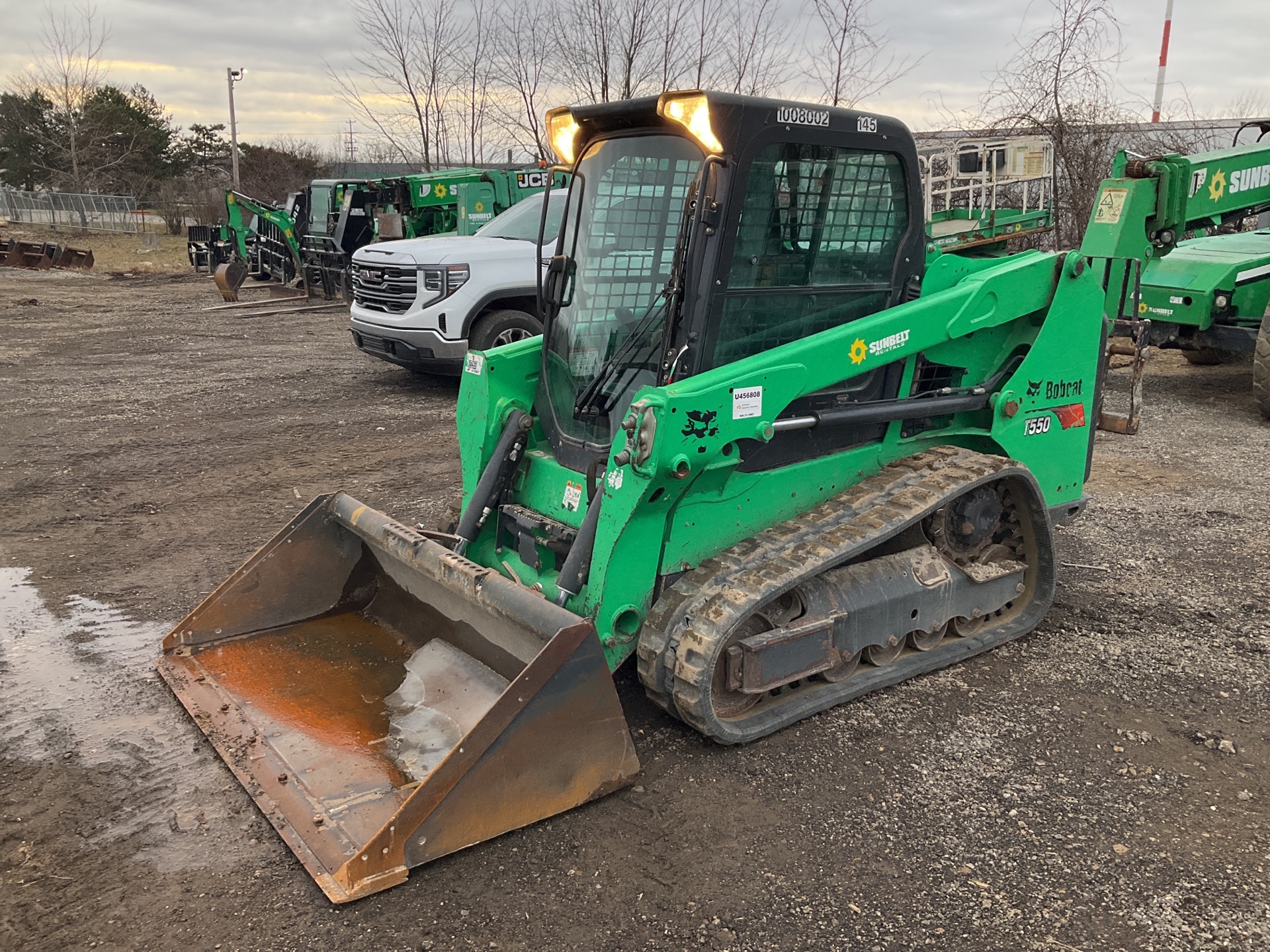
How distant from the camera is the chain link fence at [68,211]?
38500mm

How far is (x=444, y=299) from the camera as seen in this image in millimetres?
9867

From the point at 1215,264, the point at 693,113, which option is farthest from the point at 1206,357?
the point at 693,113

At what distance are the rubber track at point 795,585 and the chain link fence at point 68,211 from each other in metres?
41.1

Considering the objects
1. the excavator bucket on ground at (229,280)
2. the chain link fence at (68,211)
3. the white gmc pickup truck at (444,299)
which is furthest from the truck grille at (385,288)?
the chain link fence at (68,211)

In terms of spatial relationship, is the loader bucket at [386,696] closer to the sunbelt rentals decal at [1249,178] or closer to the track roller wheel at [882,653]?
the track roller wheel at [882,653]

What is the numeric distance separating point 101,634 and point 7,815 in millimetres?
1564

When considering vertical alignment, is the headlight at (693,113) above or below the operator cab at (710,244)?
above

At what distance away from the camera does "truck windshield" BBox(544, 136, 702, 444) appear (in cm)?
405

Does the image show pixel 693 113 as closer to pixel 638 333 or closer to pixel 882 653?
pixel 638 333

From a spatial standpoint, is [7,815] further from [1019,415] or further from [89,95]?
[89,95]

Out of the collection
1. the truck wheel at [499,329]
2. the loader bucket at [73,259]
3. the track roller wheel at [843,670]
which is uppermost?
the loader bucket at [73,259]

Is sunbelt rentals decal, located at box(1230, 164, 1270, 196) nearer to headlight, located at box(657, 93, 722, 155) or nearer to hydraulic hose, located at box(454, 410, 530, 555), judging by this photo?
headlight, located at box(657, 93, 722, 155)

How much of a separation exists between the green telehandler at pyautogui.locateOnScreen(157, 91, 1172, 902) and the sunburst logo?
3.55 m

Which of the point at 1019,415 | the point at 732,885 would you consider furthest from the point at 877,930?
the point at 1019,415
